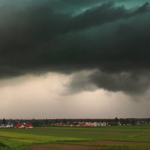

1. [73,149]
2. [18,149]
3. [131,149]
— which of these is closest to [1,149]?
[18,149]

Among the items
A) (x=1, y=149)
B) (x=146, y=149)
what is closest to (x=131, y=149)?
(x=146, y=149)

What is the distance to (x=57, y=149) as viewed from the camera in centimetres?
5328

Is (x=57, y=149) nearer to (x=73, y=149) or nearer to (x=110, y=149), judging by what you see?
(x=73, y=149)

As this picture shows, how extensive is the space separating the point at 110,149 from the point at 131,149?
15.6ft

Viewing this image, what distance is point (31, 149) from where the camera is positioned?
175ft

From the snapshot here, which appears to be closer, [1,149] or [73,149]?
[1,149]

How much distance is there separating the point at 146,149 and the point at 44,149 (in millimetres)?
23787

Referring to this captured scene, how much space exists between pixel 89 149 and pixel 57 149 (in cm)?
762

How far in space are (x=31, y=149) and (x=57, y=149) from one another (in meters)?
6.20

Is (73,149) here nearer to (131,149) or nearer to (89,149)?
(89,149)

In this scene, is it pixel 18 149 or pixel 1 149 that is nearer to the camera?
pixel 1 149

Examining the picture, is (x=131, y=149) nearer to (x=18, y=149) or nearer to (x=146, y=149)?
(x=146, y=149)

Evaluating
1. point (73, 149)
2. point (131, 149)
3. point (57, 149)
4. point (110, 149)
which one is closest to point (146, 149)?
point (131, 149)

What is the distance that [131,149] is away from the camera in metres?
51.0
